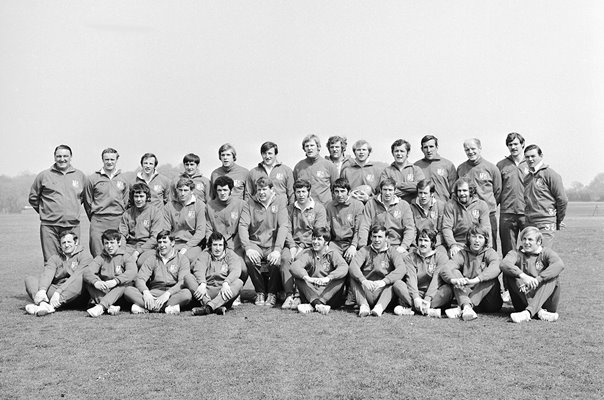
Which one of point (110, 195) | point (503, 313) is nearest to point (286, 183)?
point (110, 195)

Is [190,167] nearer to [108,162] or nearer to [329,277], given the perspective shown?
[108,162]

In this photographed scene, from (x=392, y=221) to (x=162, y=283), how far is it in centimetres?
337

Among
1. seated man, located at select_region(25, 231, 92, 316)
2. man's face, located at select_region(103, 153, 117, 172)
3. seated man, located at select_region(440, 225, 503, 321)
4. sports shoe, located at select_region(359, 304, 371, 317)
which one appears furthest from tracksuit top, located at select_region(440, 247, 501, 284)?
man's face, located at select_region(103, 153, 117, 172)

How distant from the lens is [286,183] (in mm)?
9547

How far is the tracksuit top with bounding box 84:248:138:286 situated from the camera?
26.1ft

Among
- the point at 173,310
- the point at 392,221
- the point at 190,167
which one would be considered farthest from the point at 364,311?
the point at 190,167

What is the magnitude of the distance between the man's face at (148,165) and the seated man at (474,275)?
4819 mm

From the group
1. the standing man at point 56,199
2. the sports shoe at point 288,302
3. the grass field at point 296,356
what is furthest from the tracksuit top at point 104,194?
the sports shoe at point 288,302

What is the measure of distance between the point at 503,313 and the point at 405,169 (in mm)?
2636

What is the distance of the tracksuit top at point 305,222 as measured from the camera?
8.67 meters

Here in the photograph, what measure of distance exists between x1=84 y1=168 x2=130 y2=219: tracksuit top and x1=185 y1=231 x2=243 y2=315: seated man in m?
1.94

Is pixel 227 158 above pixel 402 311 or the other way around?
above

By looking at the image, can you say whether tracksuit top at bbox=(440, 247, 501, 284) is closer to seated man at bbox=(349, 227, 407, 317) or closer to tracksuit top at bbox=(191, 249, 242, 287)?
seated man at bbox=(349, 227, 407, 317)

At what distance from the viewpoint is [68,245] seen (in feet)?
27.3
